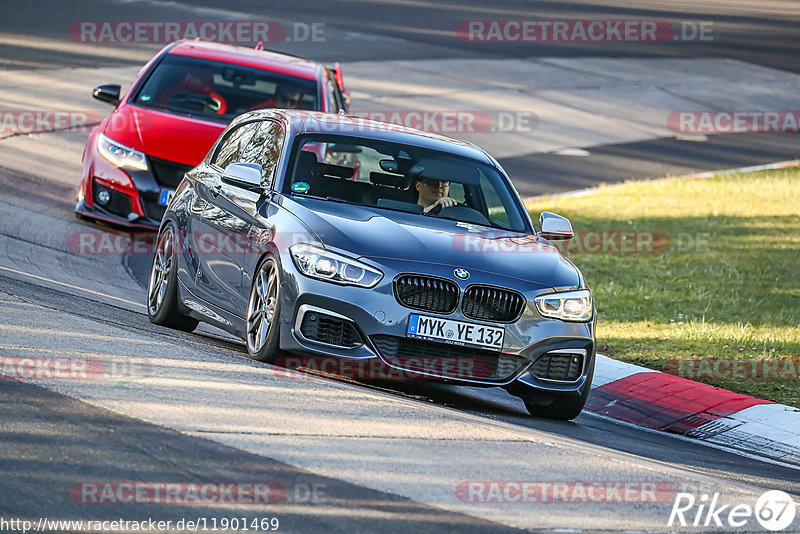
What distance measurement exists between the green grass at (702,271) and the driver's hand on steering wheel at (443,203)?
2.65m

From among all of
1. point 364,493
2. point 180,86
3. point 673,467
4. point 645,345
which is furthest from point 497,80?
point 364,493

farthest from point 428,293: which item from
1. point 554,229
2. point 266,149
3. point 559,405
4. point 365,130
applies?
point 266,149

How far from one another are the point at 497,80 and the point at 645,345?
17.2m

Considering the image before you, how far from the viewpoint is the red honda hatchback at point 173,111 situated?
13273mm

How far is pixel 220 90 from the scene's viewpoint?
1445 centimetres

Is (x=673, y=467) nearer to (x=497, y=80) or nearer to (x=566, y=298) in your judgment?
(x=566, y=298)

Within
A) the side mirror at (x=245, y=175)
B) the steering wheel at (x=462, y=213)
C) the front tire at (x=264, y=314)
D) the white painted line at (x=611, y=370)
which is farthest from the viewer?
the white painted line at (x=611, y=370)

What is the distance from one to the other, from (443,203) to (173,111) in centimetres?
572

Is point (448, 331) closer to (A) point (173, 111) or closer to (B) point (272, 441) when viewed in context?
(B) point (272, 441)

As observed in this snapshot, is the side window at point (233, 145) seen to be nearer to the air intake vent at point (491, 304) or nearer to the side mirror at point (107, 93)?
the air intake vent at point (491, 304)

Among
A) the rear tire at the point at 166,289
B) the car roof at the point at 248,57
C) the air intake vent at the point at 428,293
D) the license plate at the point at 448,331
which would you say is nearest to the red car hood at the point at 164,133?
the car roof at the point at 248,57

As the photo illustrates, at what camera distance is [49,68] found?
22766mm

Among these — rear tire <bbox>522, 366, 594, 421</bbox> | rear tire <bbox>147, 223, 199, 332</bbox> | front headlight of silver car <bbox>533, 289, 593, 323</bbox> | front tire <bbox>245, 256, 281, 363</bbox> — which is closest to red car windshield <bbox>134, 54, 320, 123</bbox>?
rear tire <bbox>147, 223, 199, 332</bbox>

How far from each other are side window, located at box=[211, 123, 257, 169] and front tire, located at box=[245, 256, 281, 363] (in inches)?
66.5
